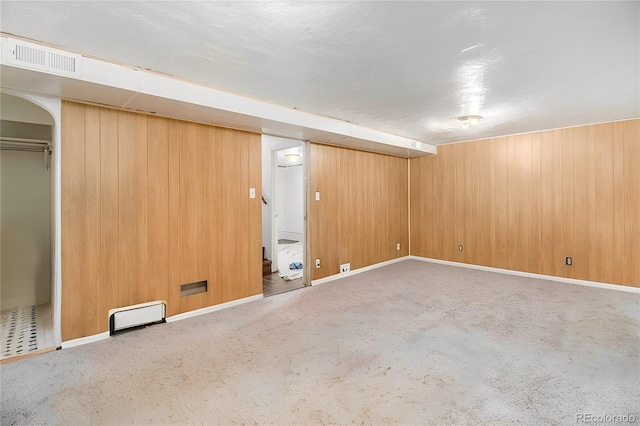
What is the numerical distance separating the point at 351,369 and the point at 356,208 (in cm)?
336

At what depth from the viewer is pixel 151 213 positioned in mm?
3133

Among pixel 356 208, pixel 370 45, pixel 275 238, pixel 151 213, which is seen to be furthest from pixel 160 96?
pixel 356 208

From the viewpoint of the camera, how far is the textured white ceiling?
175cm

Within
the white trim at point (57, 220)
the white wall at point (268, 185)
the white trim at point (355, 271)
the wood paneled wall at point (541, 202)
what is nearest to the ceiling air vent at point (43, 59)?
the white trim at point (57, 220)

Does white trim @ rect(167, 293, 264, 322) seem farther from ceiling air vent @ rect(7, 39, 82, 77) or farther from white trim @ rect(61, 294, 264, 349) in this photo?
ceiling air vent @ rect(7, 39, 82, 77)

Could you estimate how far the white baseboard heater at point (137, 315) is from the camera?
2883mm

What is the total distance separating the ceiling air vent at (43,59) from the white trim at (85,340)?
2204mm

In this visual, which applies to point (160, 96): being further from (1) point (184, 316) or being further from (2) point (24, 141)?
(1) point (184, 316)

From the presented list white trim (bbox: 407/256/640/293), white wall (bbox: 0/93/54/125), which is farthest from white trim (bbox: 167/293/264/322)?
white trim (bbox: 407/256/640/293)

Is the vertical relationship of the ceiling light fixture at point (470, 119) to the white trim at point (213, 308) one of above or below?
above

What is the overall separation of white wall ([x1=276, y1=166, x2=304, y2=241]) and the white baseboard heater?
20.6 feet

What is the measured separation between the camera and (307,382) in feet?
7.06

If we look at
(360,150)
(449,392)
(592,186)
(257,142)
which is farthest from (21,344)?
Answer: (592,186)

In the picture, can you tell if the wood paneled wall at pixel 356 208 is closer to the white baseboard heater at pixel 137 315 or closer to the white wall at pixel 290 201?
the white baseboard heater at pixel 137 315
